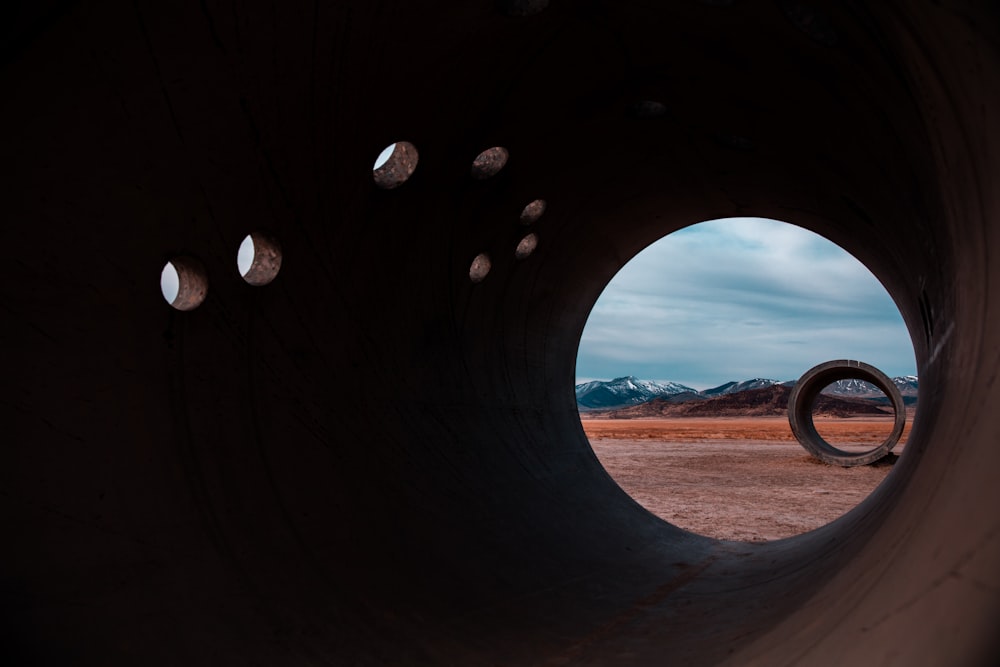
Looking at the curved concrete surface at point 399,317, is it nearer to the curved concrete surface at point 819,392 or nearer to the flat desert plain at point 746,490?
the flat desert plain at point 746,490

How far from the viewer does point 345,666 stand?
3865mm

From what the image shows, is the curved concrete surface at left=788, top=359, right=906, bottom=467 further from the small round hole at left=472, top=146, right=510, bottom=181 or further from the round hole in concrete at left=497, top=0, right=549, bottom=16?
the round hole in concrete at left=497, top=0, right=549, bottom=16

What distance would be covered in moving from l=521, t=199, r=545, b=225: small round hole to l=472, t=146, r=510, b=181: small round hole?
94cm

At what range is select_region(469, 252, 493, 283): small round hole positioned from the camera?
270 inches

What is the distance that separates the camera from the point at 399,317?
5.76 m

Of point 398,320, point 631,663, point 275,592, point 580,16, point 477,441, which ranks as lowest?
point 631,663

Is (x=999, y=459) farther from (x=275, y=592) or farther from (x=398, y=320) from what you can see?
(x=398, y=320)

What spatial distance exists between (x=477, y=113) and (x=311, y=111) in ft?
4.95

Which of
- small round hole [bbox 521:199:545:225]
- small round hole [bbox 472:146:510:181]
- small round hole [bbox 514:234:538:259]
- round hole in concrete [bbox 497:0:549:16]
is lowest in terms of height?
small round hole [bbox 514:234:538:259]

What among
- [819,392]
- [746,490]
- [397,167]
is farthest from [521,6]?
[819,392]

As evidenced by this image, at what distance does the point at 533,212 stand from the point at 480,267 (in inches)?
29.0

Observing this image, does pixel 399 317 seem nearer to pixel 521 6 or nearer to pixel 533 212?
pixel 533 212

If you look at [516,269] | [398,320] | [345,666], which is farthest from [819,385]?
[345,666]

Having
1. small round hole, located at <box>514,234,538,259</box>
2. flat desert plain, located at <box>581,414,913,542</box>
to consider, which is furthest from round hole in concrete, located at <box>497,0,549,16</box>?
flat desert plain, located at <box>581,414,913,542</box>
